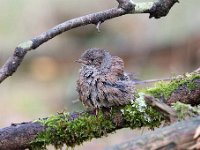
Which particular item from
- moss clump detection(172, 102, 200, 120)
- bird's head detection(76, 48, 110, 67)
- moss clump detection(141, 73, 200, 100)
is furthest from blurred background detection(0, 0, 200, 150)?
moss clump detection(172, 102, 200, 120)

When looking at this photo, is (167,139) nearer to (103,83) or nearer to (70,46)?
(103,83)

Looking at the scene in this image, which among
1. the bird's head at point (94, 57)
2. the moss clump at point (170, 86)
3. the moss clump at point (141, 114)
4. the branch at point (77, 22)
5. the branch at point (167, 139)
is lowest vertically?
the branch at point (167, 139)

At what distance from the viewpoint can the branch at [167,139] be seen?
274cm

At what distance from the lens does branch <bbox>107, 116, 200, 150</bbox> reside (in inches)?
108

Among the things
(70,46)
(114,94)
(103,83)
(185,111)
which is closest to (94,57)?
(103,83)

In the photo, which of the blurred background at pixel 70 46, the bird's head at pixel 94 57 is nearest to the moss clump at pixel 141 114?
the bird's head at pixel 94 57

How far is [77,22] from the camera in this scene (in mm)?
4191

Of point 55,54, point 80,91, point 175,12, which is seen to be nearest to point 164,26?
point 175,12

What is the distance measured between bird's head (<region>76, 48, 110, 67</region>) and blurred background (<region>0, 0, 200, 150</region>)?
18.0ft

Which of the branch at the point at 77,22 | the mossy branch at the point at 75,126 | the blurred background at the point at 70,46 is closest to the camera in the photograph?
the mossy branch at the point at 75,126

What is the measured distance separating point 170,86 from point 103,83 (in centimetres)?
55

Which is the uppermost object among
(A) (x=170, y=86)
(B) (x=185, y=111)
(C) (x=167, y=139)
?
(A) (x=170, y=86)

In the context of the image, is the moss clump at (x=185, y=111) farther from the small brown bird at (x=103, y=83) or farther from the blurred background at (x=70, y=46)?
the blurred background at (x=70, y=46)

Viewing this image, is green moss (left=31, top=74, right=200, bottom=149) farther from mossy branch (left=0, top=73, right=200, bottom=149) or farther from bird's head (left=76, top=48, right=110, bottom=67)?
bird's head (left=76, top=48, right=110, bottom=67)
